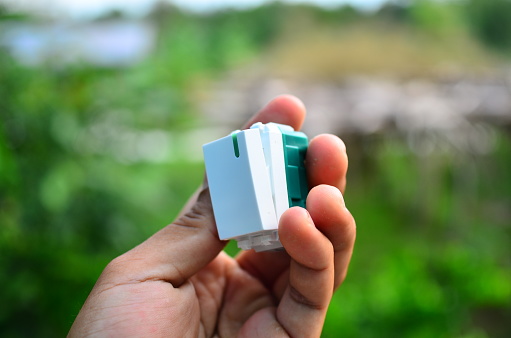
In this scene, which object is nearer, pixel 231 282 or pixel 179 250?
pixel 179 250

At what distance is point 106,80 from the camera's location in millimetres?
1932

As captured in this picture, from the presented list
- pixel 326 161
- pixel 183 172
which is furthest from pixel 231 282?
pixel 183 172

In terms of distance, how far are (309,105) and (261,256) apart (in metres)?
3.64

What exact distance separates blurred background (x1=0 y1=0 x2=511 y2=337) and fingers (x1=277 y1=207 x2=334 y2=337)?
39cm

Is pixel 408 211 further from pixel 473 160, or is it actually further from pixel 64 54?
pixel 64 54

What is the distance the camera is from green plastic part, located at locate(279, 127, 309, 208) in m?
0.72

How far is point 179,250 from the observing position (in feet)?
2.39

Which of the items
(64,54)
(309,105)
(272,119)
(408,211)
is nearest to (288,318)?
(272,119)

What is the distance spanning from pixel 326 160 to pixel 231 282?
268mm

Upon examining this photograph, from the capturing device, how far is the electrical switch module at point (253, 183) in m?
0.67

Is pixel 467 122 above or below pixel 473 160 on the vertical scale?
above

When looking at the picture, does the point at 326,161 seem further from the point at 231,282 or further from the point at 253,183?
the point at 231,282

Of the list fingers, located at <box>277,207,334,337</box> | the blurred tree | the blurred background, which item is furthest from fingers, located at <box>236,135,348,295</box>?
the blurred tree

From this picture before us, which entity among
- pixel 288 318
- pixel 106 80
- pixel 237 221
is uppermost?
pixel 106 80
